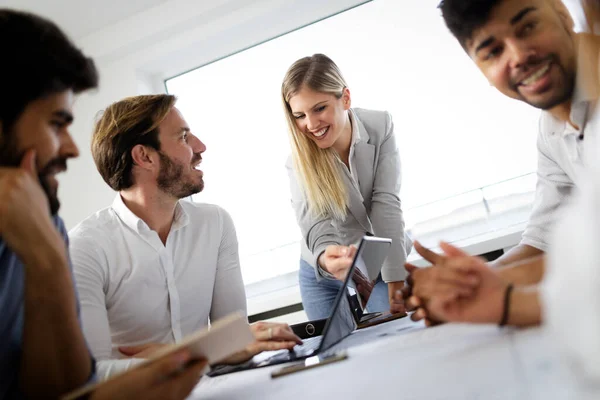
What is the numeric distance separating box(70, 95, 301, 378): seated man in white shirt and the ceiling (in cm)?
145

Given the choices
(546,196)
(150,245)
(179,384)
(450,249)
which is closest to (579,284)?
(450,249)

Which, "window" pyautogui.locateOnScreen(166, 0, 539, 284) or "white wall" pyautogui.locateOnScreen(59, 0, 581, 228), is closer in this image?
"window" pyautogui.locateOnScreen(166, 0, 539, 284)

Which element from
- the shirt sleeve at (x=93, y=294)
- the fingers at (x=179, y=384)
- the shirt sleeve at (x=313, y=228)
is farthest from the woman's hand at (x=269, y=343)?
the shirt sleeve at (x=313, y=228)

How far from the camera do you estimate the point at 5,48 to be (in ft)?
3.43

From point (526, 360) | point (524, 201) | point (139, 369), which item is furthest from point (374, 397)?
point (524, 201)

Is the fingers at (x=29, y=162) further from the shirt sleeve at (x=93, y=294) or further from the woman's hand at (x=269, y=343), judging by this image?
the woman's hand at (x=269, y=343)

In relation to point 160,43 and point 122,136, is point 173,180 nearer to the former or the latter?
point 122,136

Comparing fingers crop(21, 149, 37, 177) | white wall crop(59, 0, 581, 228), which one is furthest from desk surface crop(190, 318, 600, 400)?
white wall crop(59, 0, 581, 228)

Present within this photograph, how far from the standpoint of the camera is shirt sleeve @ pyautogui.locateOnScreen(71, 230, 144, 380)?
153cm

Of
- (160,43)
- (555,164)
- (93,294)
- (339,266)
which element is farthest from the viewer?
(160,43)

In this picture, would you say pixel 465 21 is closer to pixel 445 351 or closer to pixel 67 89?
pixel 445 351

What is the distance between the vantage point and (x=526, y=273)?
3.66 feet

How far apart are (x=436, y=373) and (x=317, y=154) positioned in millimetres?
1660

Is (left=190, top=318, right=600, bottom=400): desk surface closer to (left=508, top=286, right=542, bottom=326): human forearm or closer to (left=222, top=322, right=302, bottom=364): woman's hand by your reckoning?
(left=508, top=286, right=542, bottom=326): human forearm
